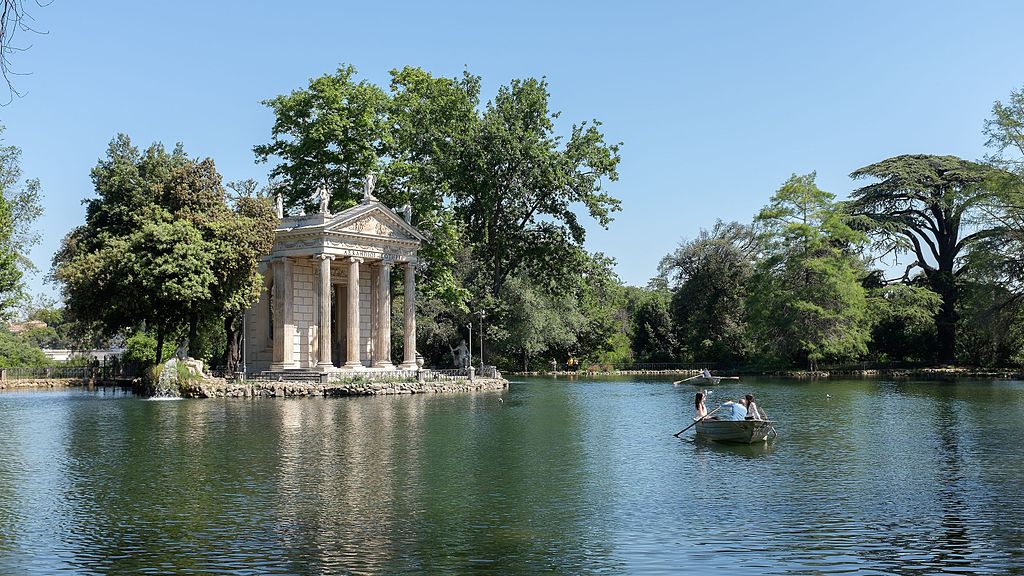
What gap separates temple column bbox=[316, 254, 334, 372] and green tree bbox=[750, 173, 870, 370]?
3664 cm

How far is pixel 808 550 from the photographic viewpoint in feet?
45.6

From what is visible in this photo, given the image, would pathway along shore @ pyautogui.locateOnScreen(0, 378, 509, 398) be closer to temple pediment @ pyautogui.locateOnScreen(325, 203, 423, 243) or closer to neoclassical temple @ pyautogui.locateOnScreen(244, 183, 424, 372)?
neoclassical temple @ pyautogui.locateOnScreen(244, 183, 424, 372)

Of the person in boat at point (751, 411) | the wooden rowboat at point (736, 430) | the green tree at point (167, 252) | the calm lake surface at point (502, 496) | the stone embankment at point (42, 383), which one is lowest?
the calm lake surface at point (502, 496)

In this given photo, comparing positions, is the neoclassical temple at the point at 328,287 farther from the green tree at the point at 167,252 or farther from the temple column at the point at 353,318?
the green tree at the point at 167,252

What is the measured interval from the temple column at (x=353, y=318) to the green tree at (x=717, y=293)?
41971 millimetres

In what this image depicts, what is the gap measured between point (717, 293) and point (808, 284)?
48.0ft

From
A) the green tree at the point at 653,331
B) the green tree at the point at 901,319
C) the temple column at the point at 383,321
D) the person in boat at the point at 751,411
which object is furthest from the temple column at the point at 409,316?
the green tree at the point at 653,331

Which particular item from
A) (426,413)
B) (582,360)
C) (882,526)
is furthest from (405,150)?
(882,526)

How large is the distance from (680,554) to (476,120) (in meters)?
51.3

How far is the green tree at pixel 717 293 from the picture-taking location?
87.1 m

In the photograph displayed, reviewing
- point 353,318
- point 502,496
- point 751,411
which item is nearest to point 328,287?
point 353,318

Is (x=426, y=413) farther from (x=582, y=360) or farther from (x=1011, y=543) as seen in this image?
(x=582, y=360)

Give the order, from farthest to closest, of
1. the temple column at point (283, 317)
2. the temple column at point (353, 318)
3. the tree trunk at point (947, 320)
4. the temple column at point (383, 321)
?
the tree trunk at point (947, 320) < the temple column at point (383, 321) < the temple column at point (353, 318) < the temple column at point (283, 317)

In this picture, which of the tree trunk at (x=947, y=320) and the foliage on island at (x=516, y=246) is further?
the tree trunk at (x=947, y=320)
